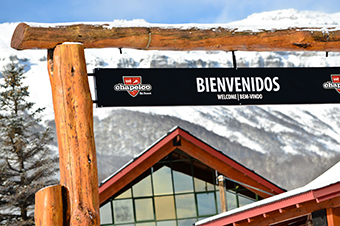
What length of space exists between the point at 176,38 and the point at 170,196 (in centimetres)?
1049

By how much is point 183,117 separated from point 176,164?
80469 millimetres

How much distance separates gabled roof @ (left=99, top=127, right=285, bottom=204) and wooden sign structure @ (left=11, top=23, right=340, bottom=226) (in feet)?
26.5

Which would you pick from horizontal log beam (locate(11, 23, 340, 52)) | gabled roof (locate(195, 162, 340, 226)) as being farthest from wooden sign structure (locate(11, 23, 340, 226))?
gabled roof (locate(195, 162, 340, 226))

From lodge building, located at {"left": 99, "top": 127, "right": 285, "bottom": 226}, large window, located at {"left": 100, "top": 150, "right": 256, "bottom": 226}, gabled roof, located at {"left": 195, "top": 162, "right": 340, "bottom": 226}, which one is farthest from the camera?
large window, located at {"left": 100, "top": 150, "right": 256, "bottom": 226}

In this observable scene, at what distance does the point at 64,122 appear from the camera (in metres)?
4.66

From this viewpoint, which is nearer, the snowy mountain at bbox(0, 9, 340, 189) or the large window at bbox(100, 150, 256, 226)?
the large window at bbox(100, 150, 256, 226)

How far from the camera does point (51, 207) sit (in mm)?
4402

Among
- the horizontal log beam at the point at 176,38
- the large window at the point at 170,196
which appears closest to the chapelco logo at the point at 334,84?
the horizontal log beam at the point at 176,38

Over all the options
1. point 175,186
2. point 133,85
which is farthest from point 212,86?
point 175,186

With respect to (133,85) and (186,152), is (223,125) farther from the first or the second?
(133,85)

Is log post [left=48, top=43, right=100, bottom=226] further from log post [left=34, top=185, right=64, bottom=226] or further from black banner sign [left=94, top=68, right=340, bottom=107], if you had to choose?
black banner sign [left=94, top=68, right=340, bottom=107]

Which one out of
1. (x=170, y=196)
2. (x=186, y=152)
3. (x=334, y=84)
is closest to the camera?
(x=334, y=84)

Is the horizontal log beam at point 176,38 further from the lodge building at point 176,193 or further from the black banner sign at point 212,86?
the lodge building at point 176,193

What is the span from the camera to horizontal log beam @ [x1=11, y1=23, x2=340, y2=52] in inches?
193
